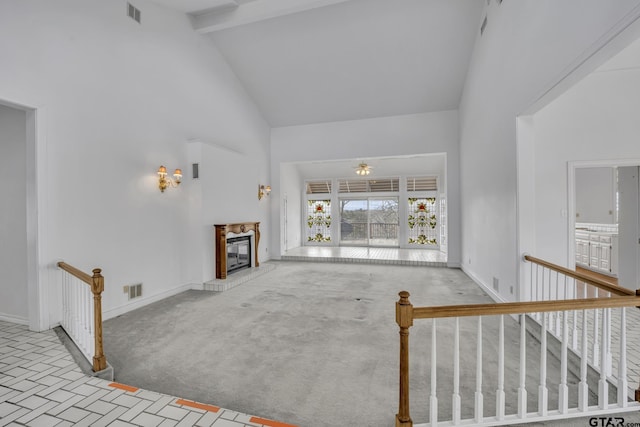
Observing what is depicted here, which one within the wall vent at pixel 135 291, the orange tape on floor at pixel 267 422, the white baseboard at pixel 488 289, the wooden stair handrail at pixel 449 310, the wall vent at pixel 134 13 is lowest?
the orange tape on floor at pixel 267 422

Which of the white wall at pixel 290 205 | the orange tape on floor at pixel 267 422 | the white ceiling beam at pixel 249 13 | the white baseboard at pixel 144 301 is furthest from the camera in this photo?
the white wall at pixel 290 205

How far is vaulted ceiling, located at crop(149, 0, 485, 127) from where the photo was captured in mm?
5150

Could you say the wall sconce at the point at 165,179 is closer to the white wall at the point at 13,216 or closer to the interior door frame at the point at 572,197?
the white wall at the point at 13,216

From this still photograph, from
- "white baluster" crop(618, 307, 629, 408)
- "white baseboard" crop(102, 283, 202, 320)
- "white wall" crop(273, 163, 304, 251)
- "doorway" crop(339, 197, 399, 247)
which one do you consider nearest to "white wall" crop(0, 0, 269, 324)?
"white baseboard" crop(102, 283, 202, 320)

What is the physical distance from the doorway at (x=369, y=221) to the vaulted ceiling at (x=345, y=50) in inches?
139

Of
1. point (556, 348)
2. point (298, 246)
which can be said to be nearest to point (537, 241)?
point (556, 348)

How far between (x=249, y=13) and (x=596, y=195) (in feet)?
28.0

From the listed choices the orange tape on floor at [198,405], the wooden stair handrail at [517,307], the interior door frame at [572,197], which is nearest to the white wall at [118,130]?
the orange tape on floor at [198,405]

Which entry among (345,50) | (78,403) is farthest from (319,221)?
(78,403)

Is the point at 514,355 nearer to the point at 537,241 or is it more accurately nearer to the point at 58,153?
the point at 537,241

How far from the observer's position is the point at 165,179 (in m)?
4.84

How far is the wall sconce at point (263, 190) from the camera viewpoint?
784 centimetres

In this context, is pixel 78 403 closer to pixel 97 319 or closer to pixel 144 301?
pixel 97 319

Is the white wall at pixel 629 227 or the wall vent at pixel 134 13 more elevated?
the wall vent at pixel 134 13
